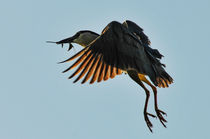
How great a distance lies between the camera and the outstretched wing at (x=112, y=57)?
7.97 metres

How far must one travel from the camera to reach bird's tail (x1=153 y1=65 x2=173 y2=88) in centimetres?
869

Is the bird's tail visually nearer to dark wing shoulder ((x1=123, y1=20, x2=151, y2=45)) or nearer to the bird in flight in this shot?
the bird in flight

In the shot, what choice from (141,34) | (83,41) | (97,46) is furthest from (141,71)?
(141,34)

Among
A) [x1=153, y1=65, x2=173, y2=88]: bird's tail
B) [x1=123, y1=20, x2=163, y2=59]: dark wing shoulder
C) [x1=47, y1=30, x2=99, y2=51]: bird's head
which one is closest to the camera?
[x1=153, y1=65, x2=173, y2=88]: bird's tail

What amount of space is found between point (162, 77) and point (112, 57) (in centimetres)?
118

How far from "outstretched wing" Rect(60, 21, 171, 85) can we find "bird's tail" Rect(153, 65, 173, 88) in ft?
0.69

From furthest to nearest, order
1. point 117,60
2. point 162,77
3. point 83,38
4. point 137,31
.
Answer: point 137,31 → point 83,38 → point 162,77 → point 117,60

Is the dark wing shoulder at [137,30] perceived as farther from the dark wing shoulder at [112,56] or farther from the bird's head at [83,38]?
the dark wing shoulder at [112,56]

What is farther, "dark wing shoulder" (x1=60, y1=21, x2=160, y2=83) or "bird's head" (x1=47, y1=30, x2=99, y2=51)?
"bird's head" (x1=47, y1=30, x2=99, y2=51)

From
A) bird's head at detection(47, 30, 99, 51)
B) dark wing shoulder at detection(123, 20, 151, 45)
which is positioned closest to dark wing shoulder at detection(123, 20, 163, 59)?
dark wing shoulder at detection(123, 20, 151, 45)

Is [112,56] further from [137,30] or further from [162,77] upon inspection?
[137,30]

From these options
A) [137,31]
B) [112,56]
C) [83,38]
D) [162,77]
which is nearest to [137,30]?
[137,31]

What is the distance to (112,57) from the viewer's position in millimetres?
8188

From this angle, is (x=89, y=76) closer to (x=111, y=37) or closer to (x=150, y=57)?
(x=111, y=37)
